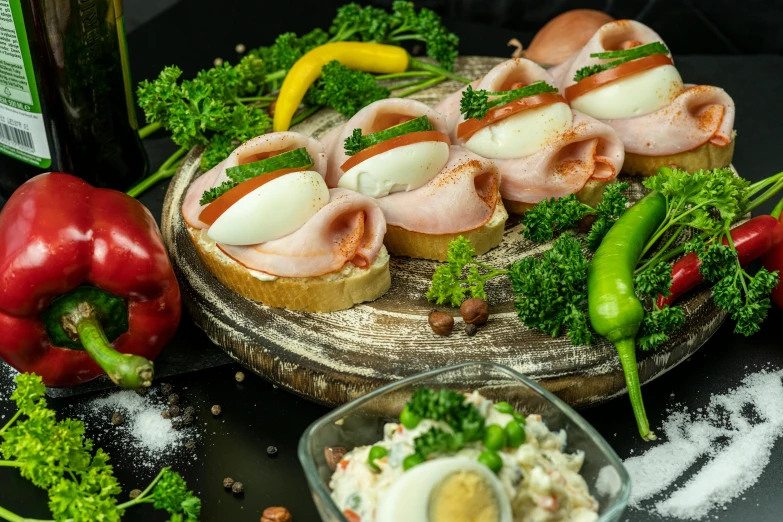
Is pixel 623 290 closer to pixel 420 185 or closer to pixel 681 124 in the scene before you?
pixel 420 185

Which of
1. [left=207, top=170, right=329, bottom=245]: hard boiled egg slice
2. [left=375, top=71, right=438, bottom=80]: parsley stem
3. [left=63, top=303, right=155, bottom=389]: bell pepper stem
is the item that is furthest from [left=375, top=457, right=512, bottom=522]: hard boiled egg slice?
[left=375, top=71, right=438, bottom=80]: parsley stem

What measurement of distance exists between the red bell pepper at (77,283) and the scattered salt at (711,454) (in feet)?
5.92

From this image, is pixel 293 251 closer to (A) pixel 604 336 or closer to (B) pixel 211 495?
(B) pixel 211 495

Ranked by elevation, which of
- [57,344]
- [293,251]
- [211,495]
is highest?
[293,251]

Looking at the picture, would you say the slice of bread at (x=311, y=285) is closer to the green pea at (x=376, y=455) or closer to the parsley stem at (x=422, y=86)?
the green pea at (x=376, y=455)

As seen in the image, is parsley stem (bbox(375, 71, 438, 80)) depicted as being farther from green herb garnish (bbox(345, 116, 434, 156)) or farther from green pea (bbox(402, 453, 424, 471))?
green pea (bbox(402, 453, 424, 471))

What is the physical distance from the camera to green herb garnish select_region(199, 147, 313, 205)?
349 cm

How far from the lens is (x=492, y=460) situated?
7.79 ft

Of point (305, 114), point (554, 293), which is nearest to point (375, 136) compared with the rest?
point (554, 293)

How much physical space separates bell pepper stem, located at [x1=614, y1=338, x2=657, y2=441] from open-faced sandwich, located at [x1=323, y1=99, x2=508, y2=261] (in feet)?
2.80

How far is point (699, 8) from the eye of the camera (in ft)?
21.0

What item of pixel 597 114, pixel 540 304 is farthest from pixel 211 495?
pixel 597 114

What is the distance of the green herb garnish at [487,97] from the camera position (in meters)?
3.92

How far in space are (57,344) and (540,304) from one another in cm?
174
